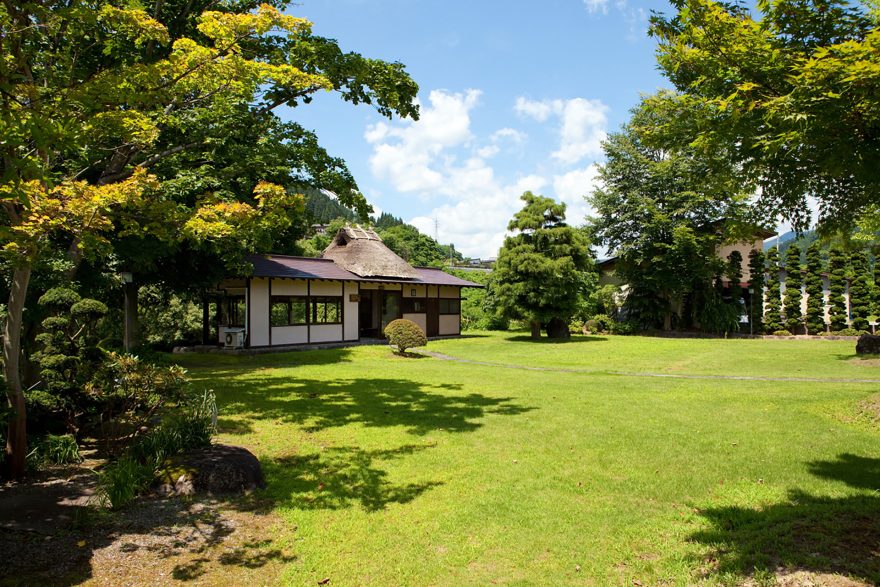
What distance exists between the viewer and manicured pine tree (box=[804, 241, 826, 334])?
26.7 m

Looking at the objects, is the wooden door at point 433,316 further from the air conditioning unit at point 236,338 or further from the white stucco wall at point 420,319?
the air conditioning unit at point 236,338

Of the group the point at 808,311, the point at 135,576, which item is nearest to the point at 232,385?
the point at 135,576

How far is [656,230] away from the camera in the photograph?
29.2 m

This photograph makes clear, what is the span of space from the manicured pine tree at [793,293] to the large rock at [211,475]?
30826 mm

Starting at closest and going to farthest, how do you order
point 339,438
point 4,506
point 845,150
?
point 845,150, point 4,506, point 339,438

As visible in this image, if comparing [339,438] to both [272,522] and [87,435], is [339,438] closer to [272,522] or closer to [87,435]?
[272,522]

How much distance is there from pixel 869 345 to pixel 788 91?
1750cm

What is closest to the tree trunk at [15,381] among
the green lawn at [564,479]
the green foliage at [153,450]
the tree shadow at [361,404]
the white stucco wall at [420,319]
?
the green foliage at [153,450]

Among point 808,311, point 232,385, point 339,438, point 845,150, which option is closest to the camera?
point 845,150

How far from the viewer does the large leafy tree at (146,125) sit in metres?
4.64

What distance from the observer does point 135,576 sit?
3586 millimetres

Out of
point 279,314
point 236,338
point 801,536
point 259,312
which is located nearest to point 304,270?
point 279,314

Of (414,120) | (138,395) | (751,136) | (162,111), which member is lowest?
(138,395)

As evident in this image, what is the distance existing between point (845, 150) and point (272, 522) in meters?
5.29
